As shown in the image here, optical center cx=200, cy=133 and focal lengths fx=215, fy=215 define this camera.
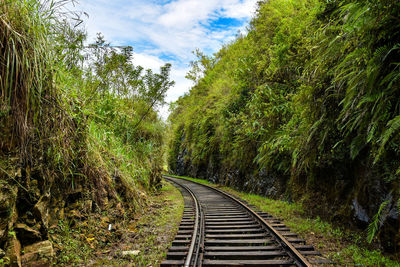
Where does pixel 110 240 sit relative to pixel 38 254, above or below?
below

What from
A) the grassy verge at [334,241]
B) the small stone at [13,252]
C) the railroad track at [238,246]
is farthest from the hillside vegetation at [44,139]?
the grassy verge at [334,241]

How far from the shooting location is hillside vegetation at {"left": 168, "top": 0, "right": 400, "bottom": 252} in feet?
10.5

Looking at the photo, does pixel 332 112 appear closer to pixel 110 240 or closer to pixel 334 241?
pixel 334 241

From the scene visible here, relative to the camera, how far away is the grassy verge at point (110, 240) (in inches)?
145

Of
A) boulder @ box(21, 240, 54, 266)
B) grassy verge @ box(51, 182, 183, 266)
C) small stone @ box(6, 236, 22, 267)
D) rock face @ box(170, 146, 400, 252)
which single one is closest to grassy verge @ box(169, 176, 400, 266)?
rock face @ box(170, 146, 400, 252)

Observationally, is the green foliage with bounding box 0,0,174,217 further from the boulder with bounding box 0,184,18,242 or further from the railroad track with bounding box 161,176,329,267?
the railroad track with bounding box 161,176,329,267

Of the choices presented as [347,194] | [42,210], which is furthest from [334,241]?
[42,210]

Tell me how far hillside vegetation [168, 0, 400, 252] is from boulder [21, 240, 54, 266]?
185 inches

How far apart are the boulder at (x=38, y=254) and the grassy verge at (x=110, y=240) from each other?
0.21m

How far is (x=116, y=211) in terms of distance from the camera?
5.48 m

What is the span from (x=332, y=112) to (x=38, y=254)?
625 centimetres

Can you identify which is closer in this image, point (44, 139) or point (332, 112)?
point (44, 139)

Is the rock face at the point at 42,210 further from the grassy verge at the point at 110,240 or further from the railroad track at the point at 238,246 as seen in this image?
the railroad track at the point at 238,246

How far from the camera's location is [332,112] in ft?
16.8
